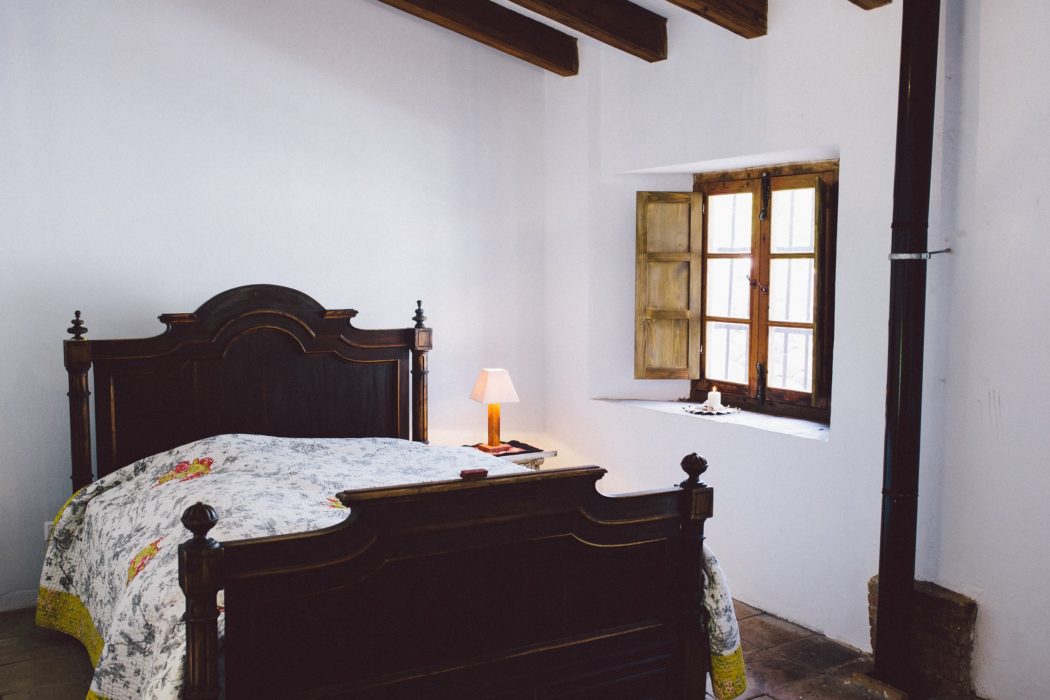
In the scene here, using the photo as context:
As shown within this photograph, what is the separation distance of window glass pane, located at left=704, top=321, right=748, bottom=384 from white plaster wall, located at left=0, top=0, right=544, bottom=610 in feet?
A: 3.29

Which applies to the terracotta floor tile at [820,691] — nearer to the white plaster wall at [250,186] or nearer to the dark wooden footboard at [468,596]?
the dark wooden footboard at [468,596]

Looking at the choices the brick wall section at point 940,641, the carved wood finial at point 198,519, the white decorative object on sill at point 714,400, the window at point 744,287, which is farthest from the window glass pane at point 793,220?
the carved wood finial at point 198,519

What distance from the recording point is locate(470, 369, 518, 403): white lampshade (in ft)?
14.6

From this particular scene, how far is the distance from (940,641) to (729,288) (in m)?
1.93

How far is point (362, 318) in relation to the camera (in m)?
4.46

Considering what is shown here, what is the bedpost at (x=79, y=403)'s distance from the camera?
3.50m

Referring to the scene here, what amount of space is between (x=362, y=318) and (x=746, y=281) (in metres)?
1.89

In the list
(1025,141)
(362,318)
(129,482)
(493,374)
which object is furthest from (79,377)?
(1025,141)

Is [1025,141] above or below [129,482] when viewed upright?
above

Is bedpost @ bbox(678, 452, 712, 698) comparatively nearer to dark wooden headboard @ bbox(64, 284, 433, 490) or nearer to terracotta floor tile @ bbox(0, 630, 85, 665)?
dark wooden headboard @ bbox(64, 284, 433, 490)

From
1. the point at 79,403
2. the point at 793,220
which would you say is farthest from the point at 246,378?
the point at 793,220

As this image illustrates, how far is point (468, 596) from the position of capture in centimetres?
228

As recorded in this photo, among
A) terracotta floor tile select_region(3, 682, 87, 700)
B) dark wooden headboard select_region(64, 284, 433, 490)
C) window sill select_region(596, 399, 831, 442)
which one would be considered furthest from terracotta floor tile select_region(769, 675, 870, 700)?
terracotta floor tile select_region(3, 682, 87, 700)

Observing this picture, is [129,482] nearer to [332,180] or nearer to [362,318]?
[362,318]
